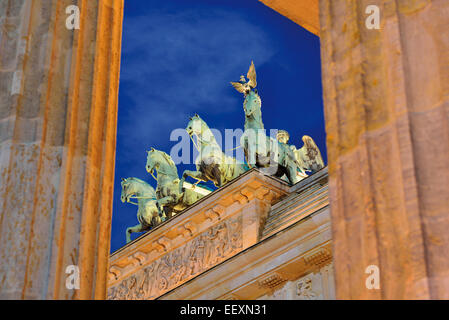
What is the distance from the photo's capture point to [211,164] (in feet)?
89.9

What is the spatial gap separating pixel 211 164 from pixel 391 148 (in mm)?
20320

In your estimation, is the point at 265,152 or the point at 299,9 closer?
the point at 299,9

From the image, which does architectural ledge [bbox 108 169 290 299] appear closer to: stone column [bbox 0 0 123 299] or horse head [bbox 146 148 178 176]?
horse head [bbox 146 148 178 176]

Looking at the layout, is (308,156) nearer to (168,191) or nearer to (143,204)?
(168,191)

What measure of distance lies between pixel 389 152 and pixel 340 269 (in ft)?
3.12

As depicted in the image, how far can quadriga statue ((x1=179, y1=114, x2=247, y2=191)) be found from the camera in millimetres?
27312

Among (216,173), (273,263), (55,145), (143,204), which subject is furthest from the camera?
(143,204)

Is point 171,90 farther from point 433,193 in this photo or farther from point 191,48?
point 433,193

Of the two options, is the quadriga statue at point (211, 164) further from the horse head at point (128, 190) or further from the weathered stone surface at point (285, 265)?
the weathered stone surface at point (285, 265)

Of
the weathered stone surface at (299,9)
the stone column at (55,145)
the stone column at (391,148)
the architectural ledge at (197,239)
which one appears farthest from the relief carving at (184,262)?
the stone column at (391,148)

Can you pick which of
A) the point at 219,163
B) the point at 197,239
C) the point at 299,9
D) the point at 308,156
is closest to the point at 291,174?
the point at 219,163

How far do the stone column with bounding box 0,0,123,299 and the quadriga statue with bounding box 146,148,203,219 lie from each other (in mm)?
18272

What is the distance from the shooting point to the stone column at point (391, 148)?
668 cm

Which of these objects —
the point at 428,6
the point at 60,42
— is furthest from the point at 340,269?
the point at 60,42
